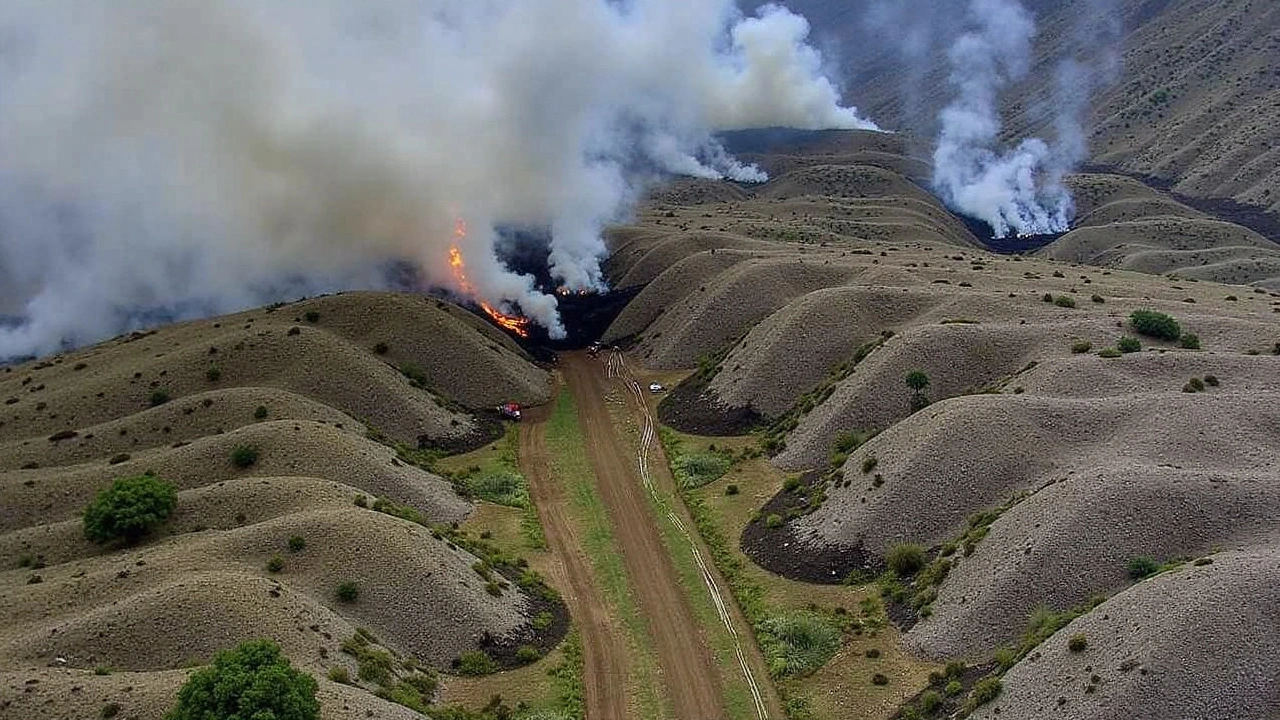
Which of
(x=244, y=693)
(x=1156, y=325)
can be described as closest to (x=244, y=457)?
(x=244, y=693)

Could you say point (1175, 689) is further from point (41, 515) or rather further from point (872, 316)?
point (41, 515)

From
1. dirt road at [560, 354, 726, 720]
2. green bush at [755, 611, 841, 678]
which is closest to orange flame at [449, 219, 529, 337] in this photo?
dirt road at [560, 354, 726, 720]

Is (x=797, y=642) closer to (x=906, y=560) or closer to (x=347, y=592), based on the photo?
(x=906, y=560)

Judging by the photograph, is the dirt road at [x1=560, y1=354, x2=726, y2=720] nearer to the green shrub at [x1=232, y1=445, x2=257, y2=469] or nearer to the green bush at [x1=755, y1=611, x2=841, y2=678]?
the green bush at [x1=755, y1=611, x2=841, y2=678]

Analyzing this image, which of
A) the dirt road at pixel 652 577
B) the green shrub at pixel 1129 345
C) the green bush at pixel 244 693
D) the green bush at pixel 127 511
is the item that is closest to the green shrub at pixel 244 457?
the green bush at pixel 127 511

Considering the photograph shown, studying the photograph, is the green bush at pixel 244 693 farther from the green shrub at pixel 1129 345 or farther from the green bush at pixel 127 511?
the green shrub at pixel 1129 345

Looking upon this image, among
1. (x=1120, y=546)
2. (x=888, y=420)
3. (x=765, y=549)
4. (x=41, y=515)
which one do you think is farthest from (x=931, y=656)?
(x=41, y=515)

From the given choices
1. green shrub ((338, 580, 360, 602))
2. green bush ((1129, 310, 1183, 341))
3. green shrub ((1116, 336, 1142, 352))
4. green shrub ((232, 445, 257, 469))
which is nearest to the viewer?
green shrub ((338, 580, 360, 602))
